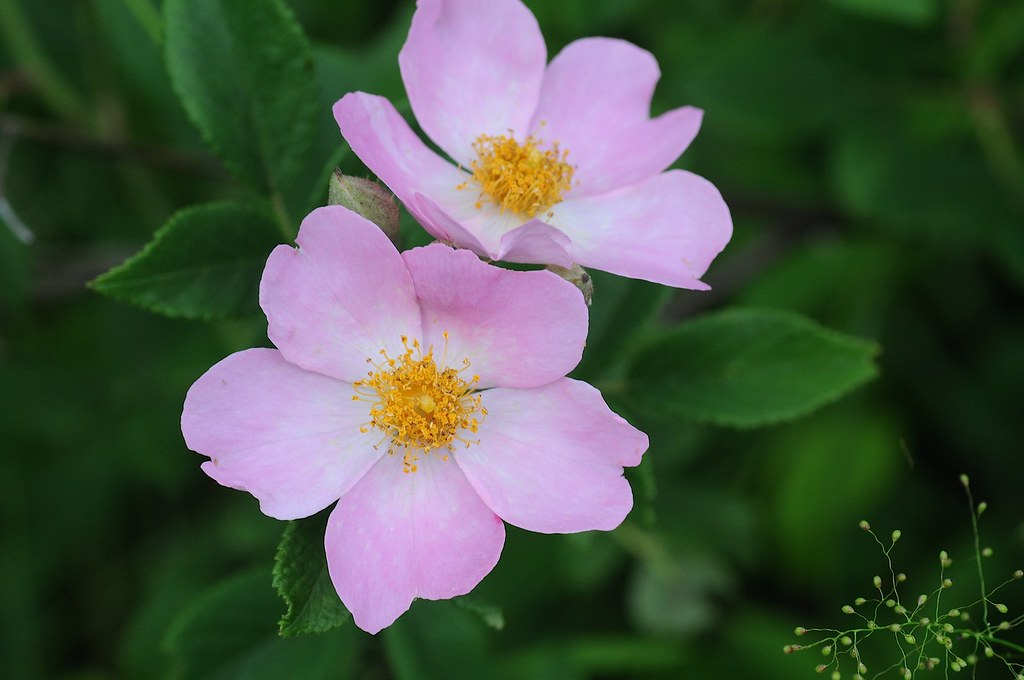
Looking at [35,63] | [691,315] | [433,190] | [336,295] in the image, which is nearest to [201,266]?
[336,295]

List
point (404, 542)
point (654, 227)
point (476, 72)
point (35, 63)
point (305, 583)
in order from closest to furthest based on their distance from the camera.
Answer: point (305, 583) < point (404, 542) < point (654, 227) < point (476, 72) < point (35, 63)

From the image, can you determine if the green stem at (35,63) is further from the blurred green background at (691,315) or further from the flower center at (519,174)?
the flower center at (519,174)

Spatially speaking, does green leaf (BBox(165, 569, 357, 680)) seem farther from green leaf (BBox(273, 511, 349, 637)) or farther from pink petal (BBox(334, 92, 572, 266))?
pink petal (BBox(334, 92, 572, 266))

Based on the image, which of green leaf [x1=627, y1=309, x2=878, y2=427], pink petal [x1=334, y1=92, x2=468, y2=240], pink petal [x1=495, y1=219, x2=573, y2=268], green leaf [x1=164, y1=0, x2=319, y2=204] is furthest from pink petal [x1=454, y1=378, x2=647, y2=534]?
green leaf [x1=164, y1=0, x2=319, y2=204]

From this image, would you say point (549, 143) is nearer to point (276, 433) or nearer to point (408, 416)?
point (408, 416)

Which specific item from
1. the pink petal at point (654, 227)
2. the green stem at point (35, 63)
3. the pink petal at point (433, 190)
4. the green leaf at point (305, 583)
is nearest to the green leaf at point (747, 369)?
the pink petal at point (654, 227)

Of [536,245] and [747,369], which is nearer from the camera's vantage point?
[536,245]
